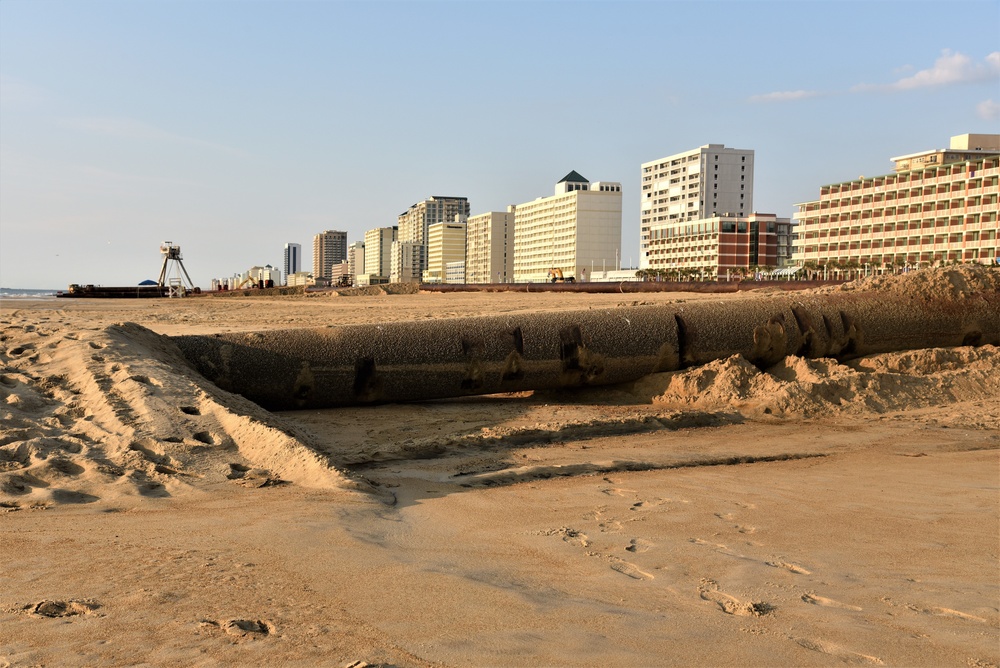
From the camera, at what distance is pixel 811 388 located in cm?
780

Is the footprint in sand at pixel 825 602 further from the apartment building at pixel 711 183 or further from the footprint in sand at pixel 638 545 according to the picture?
the apartment building at pixel 711 183

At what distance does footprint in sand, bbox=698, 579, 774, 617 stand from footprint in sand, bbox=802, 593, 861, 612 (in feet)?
0.66

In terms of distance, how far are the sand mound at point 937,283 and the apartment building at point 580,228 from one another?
123094 mm

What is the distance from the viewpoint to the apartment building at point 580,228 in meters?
138

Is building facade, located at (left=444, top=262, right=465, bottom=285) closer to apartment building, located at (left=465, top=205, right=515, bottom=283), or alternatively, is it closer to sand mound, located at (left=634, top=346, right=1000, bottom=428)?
apartment building, located at (left=465, top=205, right=515, bottom=283)

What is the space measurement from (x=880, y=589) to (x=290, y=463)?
3.28m

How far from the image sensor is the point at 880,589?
325cm

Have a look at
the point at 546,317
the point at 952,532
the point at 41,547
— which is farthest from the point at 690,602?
the point at 546,317

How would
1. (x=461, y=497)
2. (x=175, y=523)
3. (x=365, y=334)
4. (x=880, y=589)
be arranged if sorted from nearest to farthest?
1. (x=880, y=589)
2. (x=175, y=523)
3. (x=461, y=497)
4. (x=365, y=334)

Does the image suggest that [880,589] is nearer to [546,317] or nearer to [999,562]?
[999,562]

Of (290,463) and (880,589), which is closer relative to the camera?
(880,589)

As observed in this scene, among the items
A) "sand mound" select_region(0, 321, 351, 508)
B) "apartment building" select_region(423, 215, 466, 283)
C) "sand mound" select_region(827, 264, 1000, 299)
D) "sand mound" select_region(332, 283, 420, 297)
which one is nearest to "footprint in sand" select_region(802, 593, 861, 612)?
"sand mound" select_region(0, 321, 351, 508)

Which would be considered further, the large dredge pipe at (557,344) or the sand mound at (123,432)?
the large dredge pipe at (557,344)

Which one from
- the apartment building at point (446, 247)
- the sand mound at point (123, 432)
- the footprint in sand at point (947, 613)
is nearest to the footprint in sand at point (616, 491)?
the sand mound at point (123, 432)
